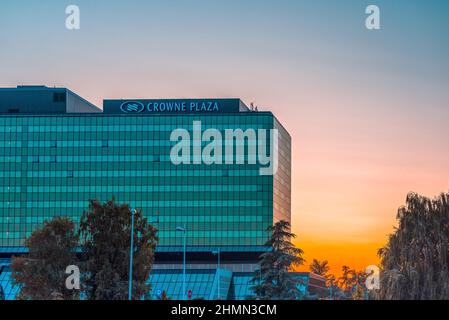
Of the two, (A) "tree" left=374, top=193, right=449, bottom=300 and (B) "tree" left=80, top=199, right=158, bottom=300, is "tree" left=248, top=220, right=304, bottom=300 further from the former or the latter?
(A) "tree" left=374, top=193, right=449, bottom=300

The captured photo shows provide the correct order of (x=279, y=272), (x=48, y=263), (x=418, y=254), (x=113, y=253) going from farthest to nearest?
1. (x=279, y=272)
2. (x=113, y=253)
3. (x=48, y=263)
4. (x=418, y=254)

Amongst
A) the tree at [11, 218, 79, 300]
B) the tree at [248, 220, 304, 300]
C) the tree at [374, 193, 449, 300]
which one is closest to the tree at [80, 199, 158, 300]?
the tree at [11, 218, 79, 300]

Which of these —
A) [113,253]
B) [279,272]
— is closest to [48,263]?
[113,253]

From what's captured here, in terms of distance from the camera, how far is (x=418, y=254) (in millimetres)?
83688

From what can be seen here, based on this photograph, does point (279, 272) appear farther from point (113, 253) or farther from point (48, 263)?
point (48, 263)

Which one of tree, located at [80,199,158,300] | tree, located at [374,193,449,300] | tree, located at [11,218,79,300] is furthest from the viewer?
tree, located at [80,199,158,300]

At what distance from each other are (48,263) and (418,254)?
38.1 metres

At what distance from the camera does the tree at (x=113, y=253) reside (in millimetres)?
98188

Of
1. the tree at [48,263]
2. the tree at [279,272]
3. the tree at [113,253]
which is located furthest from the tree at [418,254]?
the tree at [48,263]

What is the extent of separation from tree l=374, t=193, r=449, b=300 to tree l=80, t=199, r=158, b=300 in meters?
26.0

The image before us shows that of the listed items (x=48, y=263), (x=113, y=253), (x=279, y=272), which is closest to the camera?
(x=48, y=263)

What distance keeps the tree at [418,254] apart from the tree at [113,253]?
85.3ft

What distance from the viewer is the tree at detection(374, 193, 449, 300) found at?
268ft
